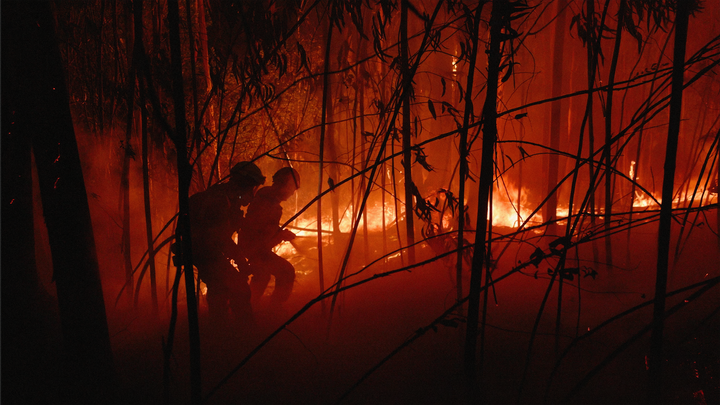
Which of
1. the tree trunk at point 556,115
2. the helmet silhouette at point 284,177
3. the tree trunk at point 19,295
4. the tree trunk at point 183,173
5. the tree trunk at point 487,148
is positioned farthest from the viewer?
the tree trunk at point 556,115

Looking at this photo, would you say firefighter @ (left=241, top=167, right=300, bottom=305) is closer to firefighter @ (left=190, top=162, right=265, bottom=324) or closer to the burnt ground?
firefighter @ (left=190, top=162, right=265, bottom=324)

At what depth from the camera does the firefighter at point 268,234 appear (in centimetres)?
232

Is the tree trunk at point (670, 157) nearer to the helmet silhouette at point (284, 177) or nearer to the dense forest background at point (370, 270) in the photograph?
the dense forest background at point (370, 270)

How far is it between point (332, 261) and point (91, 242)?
327 centimetres

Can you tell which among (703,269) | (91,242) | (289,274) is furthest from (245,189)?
(703,269)

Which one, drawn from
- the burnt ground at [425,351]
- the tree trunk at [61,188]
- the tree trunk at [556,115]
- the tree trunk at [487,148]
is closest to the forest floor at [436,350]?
the burnt ground at [425,351]

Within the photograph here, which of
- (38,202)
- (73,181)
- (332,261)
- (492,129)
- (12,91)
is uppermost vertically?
(12,91)

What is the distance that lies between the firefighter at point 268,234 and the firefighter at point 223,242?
0.20 ft

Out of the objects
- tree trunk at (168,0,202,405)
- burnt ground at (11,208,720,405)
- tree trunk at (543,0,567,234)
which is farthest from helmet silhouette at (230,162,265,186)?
tree trunk at (543,0,567,234)

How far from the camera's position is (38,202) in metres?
3.38

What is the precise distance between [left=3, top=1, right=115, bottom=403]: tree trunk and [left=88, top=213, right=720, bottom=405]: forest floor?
525 mm

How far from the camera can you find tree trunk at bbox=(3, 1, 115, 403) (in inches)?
44.9

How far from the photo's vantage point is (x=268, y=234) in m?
2.41

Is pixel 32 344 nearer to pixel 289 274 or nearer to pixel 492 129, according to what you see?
pixel 289 274
